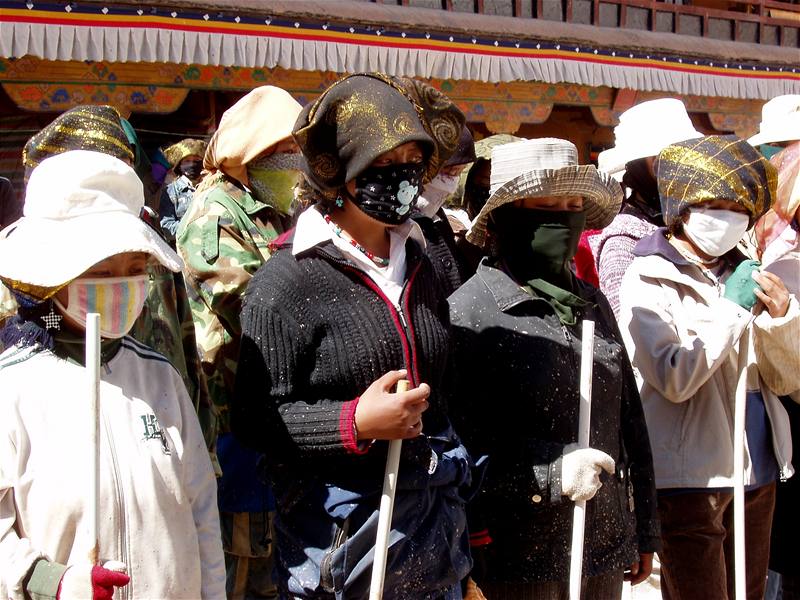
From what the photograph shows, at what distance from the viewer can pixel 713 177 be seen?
347cm

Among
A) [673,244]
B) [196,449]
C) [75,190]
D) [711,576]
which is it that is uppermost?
[75,190]

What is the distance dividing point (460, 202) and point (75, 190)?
2.34 meters

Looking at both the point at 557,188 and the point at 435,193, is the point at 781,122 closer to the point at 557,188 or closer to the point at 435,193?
the point at 435,193

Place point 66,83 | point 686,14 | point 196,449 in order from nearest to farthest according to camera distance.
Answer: point 196,449 < point 66,83 < point 686,14

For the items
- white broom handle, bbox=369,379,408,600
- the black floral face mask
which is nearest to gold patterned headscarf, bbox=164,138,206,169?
the black floral face mask

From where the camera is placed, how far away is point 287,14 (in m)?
9.34

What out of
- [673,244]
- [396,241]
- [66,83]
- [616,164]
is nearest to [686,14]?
[66,83]

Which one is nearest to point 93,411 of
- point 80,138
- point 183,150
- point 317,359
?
point 317,359

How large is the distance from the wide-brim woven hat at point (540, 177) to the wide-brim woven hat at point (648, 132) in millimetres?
1253

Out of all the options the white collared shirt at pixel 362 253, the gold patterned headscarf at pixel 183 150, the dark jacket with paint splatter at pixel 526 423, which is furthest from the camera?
the gold patterned headscarf at pixel 183 150

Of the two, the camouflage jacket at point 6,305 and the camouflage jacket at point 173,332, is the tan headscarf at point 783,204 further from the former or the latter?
the camouflage jacket at point 6,305

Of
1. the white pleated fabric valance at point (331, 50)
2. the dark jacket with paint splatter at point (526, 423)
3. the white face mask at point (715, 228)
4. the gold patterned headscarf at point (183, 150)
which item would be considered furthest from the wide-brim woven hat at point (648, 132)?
the gold patterned headscarf at point (183, 150)

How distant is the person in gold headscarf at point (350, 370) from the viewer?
2.49m

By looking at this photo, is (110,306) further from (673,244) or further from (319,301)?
(673,244)
